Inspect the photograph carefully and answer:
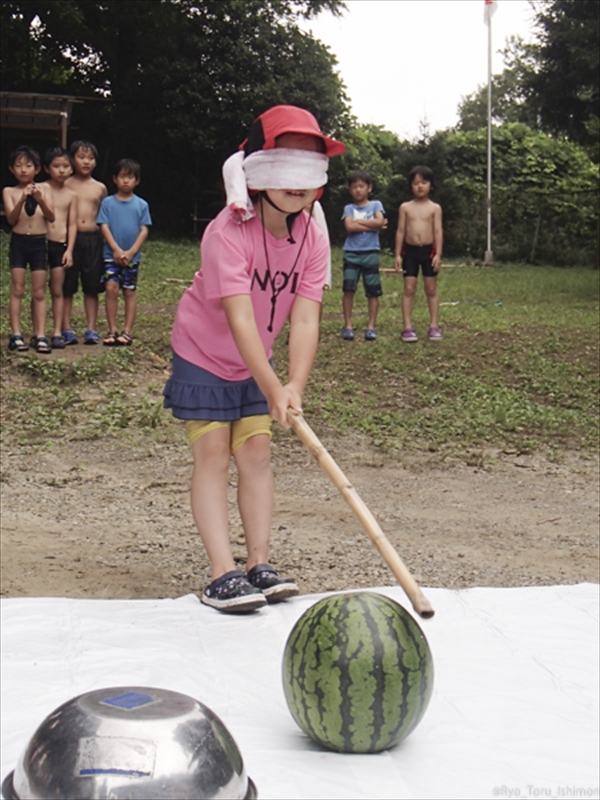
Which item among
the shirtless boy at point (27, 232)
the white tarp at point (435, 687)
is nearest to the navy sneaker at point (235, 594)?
the white tarp at point (435, 687)

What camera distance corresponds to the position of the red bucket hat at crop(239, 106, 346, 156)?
3514mm

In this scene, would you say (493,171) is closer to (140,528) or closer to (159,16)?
(159,16)

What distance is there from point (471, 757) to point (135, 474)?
12.3ft

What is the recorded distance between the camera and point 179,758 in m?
1.29

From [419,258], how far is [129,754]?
8941mm

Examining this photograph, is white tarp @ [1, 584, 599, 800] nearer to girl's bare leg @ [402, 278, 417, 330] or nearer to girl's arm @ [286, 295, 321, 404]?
girl's arm @ [286, 295, 321, 404]

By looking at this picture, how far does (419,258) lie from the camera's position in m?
9.92

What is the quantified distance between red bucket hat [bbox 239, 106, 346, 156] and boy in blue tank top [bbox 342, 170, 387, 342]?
20.0 ft

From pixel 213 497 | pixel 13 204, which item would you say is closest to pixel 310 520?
pixel 213 497

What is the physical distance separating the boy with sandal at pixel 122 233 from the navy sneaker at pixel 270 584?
207 inches

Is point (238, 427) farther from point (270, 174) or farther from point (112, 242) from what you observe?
point (112, 242)

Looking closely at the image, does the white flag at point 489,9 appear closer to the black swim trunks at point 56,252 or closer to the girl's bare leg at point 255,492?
the black swim trunks at point 56,252

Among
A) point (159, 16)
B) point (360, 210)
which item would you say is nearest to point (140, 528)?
point (360, 210)

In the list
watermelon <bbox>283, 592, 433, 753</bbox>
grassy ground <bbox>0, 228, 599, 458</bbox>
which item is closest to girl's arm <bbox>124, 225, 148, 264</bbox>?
grassy ground <bbox>0, 228, 599, 458</bbox>
